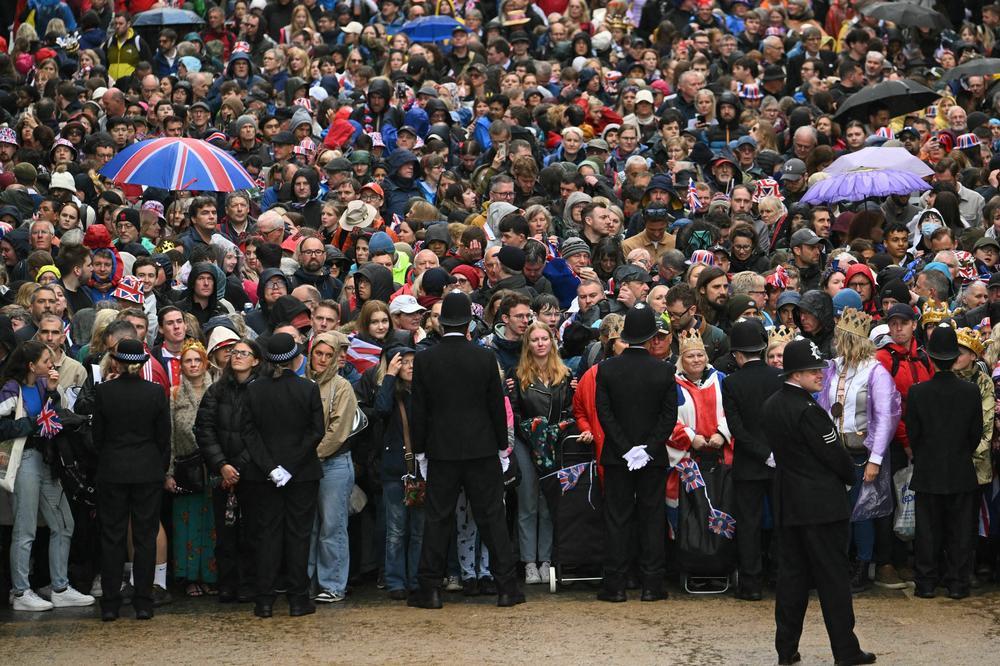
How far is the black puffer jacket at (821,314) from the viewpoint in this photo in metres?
→ 11.1

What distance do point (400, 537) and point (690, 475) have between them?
1970 mm

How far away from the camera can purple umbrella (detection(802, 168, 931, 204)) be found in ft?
46.6

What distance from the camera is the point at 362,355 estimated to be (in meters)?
10.9

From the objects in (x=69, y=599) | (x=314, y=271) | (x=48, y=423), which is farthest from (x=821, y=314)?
(x=69, y=599)

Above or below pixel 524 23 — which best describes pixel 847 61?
below

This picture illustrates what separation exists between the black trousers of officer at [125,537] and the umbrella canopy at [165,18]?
41.8 feet

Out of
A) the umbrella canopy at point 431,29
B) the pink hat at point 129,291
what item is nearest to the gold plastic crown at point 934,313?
the pink hat at point 129,291

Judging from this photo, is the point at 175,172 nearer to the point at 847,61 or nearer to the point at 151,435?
the point at 151,435

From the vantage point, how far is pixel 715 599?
1025 centimetres

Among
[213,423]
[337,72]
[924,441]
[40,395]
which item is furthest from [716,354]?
[337,72]

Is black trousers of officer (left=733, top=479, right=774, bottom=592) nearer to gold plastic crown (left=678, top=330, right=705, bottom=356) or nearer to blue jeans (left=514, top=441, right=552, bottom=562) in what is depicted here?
gold plastic crown (left=678, top=330, right=705, bottom=356)

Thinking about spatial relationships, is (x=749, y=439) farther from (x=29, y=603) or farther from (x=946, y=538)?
(x=29, y=603)

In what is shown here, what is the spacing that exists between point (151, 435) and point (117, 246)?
404cm

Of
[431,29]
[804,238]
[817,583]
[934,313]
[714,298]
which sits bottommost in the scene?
[817,583]
